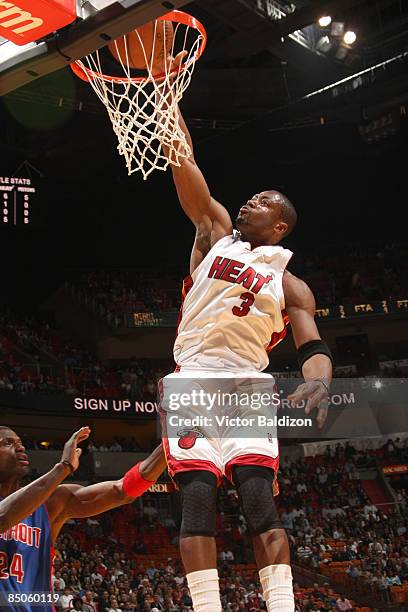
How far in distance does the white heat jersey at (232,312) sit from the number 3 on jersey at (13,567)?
57.7 inches

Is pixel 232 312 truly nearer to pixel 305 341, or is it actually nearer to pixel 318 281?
pixel 305 341

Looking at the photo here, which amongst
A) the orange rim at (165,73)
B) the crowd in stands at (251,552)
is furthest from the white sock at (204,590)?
the crowd in stands at (251,552)

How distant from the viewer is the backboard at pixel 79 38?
14.0 ft

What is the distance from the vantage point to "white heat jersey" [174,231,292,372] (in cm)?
399

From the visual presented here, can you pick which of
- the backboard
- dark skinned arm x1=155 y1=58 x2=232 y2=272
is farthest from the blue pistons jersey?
the backboard

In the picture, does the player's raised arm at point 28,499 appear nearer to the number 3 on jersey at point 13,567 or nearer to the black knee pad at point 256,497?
the number 3 on jersey at point 13,567

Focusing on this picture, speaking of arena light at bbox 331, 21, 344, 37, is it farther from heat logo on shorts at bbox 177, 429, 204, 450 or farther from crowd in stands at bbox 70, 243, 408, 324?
heat logo on shorts at bbox 177, 429, 204, 450

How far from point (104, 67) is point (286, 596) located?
8.73 meters

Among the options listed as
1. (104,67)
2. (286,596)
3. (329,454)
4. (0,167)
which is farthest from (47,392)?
(286,596)

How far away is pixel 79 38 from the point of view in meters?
4.44

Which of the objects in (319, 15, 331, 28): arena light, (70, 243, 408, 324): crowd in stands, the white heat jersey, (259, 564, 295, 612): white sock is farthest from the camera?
(70, 243, 408, 324): crowd in stands

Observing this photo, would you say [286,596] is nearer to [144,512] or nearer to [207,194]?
[207,194]

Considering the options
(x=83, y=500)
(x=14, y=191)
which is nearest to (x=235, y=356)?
(x=83, y=500)

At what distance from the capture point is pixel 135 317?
21.3m
